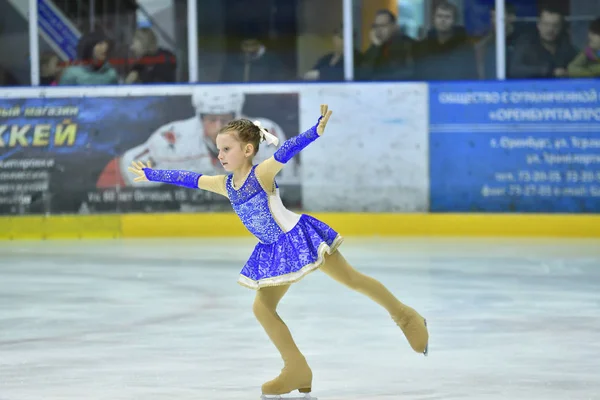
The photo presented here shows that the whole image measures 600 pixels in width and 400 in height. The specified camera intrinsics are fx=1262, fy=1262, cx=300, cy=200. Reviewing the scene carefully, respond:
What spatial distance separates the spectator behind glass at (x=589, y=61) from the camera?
13078 millimetres

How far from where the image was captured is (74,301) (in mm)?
8312

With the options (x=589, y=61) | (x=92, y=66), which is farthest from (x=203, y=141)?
(x=589, y=61)

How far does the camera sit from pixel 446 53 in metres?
13.4

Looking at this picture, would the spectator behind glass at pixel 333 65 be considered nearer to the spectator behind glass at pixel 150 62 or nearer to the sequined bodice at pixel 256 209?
the spectator behind glass at pixel 150 62

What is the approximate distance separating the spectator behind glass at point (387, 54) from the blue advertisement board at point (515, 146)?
578 mm

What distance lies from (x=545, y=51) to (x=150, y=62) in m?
4.18

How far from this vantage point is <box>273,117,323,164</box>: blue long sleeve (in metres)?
Answer: 4.96

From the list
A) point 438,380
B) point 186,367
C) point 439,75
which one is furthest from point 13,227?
point 438,380

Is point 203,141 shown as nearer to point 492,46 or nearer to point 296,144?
point 492,46

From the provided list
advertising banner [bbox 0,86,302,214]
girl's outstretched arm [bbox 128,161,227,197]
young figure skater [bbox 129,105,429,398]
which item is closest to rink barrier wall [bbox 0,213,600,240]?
Answer: advertising banner [bbox 0,86,302,214]

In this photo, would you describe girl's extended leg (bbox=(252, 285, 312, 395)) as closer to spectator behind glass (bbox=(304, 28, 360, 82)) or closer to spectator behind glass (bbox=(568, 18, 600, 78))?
spectator behind glass (bbox=(304, 28, 360, 82))

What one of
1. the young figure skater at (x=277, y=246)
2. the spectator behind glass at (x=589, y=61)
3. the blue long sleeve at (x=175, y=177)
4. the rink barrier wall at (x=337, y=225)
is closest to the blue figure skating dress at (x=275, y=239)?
the young figure skater at (x=277, y=246)

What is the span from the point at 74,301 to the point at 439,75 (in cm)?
623

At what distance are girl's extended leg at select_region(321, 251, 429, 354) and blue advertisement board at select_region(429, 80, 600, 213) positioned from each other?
7482 mm
